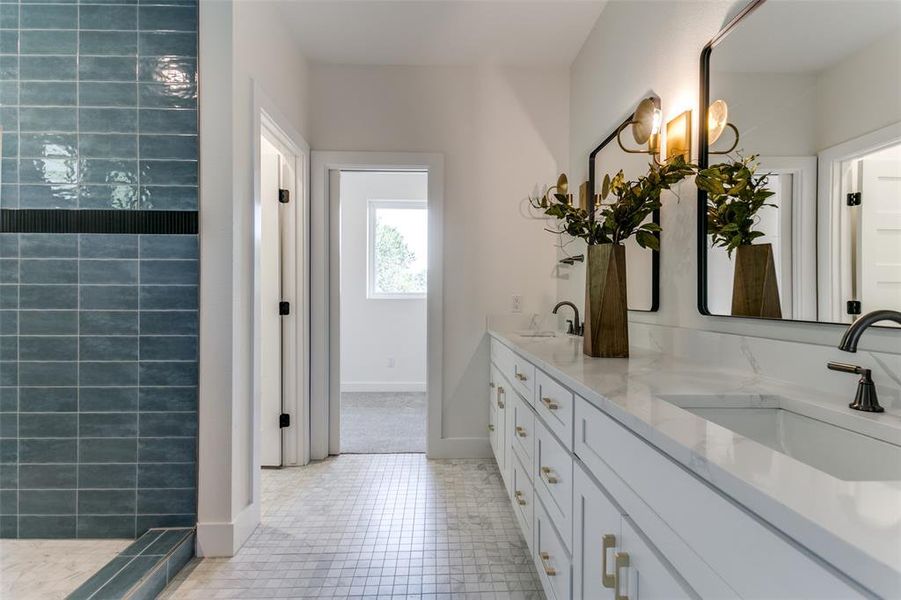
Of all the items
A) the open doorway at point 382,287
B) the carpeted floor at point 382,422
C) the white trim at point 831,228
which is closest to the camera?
the white trim at point 831,228

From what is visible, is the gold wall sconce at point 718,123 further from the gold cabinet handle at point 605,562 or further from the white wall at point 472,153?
the white wall at point 472,153

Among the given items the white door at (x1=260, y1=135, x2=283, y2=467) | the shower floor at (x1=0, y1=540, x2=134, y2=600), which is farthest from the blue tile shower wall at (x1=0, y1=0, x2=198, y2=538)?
the white door at (x1=260, y1=135, x2=283, y2=467)

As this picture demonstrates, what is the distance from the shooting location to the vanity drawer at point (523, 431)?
5.11 feet

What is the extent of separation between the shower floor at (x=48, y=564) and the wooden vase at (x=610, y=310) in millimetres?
2038

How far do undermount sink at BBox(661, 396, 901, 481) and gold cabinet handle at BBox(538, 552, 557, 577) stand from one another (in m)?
0.72

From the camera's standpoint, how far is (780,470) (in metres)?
0.49

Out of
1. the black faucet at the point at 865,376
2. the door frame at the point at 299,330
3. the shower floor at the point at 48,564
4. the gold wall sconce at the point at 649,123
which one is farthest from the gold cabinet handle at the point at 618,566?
the door frame at the point at 299,330

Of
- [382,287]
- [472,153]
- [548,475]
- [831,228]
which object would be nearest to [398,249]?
[382,287]

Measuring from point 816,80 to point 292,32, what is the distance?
8.33 ft

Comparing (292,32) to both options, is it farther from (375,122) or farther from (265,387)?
(265,387)

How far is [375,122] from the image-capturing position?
279cm

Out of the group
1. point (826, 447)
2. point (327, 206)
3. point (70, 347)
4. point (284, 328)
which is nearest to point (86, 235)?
point (70, 347)

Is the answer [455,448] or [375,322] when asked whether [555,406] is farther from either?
[375,322]

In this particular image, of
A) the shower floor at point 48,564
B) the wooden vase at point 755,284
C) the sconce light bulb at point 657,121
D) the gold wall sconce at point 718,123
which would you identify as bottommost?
the shower floor at point 48,564
